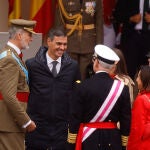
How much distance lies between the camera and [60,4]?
8.62 metres

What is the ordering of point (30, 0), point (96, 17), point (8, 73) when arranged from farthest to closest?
point (30, 0) < point (96, 17) < point (8, 73)

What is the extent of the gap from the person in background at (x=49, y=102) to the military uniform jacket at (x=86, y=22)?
209cm

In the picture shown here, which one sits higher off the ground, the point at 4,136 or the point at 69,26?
the point at 69,26

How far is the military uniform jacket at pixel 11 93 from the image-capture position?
225 inches

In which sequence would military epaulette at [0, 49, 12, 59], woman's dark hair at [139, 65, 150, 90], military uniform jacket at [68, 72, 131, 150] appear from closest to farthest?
military uniform jacket at [68, 72, 131, 150]
military epaulette at [0, 49, 12, 59]
woman's dark hair at [139, 65, 150, 90]

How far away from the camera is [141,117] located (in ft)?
19.9

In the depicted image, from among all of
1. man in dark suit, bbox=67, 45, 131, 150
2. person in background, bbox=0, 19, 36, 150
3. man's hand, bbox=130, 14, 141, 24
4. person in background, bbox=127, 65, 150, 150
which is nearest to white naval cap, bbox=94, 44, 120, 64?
man in dark suit, bbox=67, 45, 131, 150

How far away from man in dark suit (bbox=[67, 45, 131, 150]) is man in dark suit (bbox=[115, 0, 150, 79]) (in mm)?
3055

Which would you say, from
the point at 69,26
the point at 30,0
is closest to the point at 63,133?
→ the point at 69,26

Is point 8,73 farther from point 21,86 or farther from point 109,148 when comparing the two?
point 109,148

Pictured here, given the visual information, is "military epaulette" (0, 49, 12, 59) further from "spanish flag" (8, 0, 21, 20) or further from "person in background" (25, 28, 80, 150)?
"spanish flag" (8, 0, 21, 20)

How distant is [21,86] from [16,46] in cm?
37

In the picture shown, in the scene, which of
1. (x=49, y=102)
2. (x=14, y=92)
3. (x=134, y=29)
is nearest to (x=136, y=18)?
(x=134, y=29)

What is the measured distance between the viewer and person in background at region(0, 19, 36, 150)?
5722 millimetres
